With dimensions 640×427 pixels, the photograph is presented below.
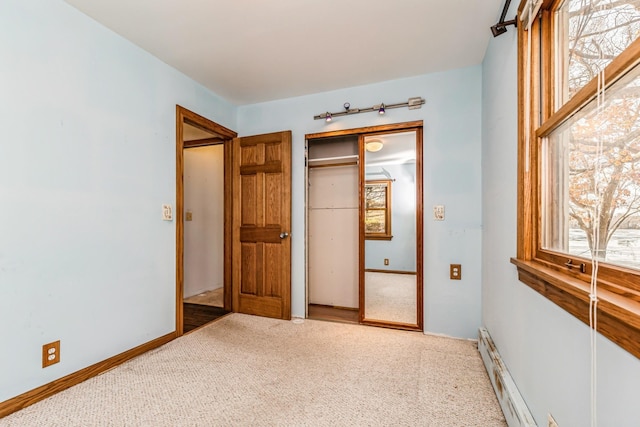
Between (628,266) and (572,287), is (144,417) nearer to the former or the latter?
(572,287)

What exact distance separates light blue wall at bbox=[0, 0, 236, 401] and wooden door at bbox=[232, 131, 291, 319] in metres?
0.85

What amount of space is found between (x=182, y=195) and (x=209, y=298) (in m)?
1.89

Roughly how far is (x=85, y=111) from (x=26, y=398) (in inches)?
Result: 68.8

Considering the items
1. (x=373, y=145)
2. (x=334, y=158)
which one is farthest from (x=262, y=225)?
(x=373, y=145)

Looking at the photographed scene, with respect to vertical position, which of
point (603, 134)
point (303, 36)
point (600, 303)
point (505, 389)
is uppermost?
point (303, 36)

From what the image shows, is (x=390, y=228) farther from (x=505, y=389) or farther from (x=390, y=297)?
(x=505, y=389)

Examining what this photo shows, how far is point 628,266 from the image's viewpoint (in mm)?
773

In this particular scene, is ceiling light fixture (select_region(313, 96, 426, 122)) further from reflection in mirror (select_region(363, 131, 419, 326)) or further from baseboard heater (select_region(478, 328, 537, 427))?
baseboard heater (select_region(478, 328, 537, 427))

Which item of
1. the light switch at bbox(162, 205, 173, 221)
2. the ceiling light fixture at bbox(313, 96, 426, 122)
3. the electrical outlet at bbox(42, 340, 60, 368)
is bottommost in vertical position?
the electrical outlet at bbox(42, 340, 60, 368)

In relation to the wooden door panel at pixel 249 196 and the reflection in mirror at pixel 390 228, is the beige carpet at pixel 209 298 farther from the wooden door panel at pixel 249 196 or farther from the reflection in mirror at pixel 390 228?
the reflection in mirror at pixel 390 228

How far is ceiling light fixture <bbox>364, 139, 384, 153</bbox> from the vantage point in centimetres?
293

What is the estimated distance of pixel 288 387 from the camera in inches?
70.4

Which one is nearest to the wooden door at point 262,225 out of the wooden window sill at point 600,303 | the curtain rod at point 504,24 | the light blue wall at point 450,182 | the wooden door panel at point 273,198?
the wooden door panel at point 273,198

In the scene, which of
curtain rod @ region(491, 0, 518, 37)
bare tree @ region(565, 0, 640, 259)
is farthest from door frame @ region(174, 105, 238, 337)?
bare tree @ region(565, 0, 640, 259)
